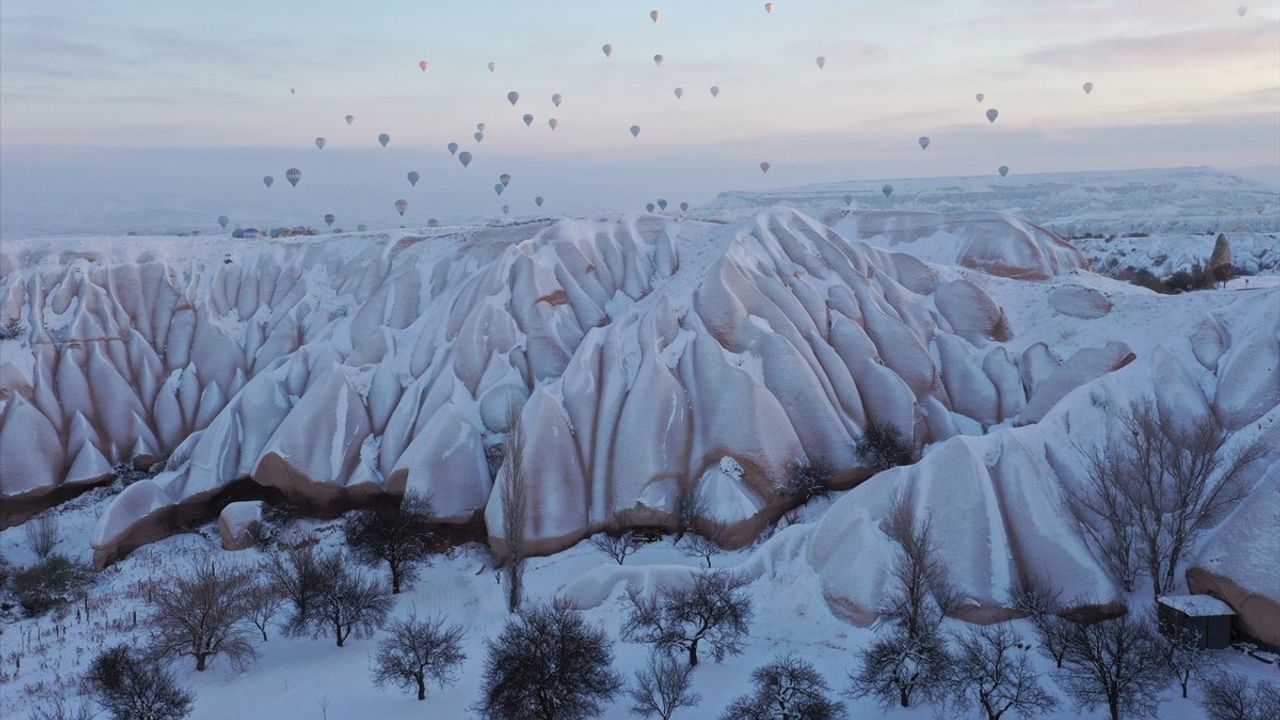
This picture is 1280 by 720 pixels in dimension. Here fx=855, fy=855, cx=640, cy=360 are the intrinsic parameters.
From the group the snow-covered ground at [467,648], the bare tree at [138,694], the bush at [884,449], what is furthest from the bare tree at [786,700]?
the bush at [884,449]

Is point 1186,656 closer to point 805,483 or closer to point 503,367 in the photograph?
point 805,483

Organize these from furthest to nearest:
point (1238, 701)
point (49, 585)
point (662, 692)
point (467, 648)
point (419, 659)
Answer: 1. point (49, 585)
2. point (467, 648)
3. point (419, 659)
4. point (662, 692)
5. point (1238, 701)

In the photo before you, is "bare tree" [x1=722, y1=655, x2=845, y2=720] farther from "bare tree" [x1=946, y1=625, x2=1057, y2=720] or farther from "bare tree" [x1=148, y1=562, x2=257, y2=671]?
"bare tree" [x1=148, y1=562, x2=257, y2=671]

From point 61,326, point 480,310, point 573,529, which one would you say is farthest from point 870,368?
point 61,326

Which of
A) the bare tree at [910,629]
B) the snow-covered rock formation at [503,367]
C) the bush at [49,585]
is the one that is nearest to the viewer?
the bare tree at [910,629]

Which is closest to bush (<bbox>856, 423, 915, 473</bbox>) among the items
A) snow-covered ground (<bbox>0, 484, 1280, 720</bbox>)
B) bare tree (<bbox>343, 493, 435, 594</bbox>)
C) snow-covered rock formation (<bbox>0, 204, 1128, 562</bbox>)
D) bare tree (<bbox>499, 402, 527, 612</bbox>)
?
snow-covered rock formation (<bbox>0, 204, 1128, 562</bbox>)

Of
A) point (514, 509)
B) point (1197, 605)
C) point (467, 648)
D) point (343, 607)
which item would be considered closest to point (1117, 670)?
point (1197, 605)

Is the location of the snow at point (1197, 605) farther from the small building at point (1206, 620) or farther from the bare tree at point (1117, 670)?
the bare tree at point (1117, 670)
